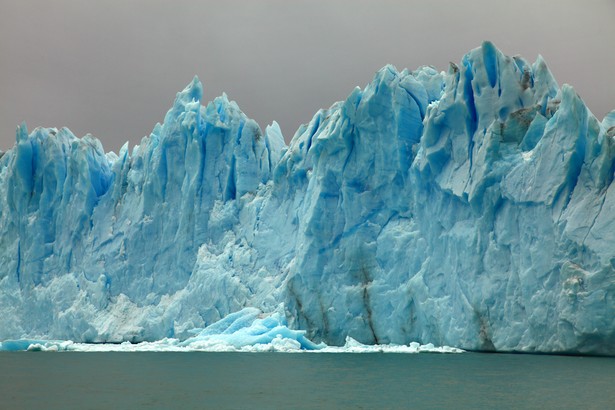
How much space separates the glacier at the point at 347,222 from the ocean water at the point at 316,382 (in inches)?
69.5

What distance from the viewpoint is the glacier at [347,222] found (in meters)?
19.0

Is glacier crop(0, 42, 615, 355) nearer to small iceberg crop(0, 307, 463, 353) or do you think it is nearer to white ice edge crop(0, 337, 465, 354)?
small iceberg crop(0, 307, 463, 353)

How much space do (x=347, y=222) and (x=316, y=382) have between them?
997cm

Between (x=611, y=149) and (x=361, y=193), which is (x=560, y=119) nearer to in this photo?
(x=611, y=149)

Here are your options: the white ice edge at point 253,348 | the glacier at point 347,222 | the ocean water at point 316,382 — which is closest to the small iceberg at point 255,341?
the white ice edge at point 253,348

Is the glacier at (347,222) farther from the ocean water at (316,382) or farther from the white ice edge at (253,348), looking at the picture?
the ocean water at (316,382)

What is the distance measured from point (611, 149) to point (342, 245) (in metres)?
8.45

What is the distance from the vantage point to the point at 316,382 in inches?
569

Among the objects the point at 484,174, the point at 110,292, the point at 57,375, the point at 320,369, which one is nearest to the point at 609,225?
the point at 484,174

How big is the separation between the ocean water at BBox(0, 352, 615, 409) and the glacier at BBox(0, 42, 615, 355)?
177cm

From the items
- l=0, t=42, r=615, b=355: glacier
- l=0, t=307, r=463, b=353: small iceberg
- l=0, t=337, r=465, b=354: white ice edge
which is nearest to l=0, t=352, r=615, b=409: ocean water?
l=0, t=337, r=465, b=354: white ice edge

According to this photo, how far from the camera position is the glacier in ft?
62.5

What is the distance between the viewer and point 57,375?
16391 millimetres

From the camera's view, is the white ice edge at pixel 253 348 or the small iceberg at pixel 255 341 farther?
the small iceberg at pixel 255 341
